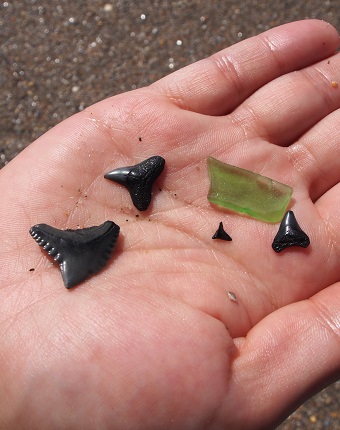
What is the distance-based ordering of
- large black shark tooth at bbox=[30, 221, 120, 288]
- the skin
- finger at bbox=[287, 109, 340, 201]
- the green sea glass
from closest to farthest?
the skin
large black shark tooth at bbox=[30, 221, 120, 288]
the green sea glass
finger at bbox=[287, 109, 340, 201]

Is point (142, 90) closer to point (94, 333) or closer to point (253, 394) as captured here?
point (94, 333)

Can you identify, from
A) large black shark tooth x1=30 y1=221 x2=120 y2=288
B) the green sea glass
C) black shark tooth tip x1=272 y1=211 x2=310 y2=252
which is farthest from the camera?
the green sea glass

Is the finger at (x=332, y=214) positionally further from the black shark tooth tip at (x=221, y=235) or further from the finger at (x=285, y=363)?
→ the black shark tooth tip at (x=221, y=235)

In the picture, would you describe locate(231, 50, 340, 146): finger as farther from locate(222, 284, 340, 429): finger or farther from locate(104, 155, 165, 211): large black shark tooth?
locate(222, 284, 340, 429): finger

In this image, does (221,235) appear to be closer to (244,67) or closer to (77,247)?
(77,247)

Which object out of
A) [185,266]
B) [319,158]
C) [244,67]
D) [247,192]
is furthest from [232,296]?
[244,67]

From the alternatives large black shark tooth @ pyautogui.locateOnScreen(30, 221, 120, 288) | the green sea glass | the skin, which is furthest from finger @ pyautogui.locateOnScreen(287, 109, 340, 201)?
large black shark tooth @ pyautogui.locateOnScreen(30, 221, 120, 288)

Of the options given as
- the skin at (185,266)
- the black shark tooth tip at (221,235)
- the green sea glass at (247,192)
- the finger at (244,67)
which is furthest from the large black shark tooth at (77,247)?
the finger at (244,67)
